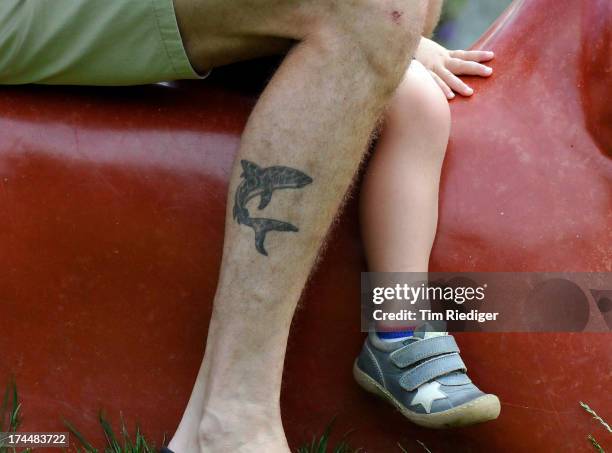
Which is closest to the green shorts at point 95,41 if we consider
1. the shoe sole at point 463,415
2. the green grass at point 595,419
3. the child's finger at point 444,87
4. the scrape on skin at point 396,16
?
the scrape on skin at point 396,16

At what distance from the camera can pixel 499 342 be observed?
1.28 meters

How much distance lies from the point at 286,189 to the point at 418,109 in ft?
0.97

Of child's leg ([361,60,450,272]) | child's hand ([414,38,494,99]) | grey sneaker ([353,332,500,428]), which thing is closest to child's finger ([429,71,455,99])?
child's hand ([414,38,494,99])

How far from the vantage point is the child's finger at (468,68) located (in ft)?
4.66

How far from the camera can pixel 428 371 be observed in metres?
1.19

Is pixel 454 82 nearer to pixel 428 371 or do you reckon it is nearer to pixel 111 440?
pixel 428 371

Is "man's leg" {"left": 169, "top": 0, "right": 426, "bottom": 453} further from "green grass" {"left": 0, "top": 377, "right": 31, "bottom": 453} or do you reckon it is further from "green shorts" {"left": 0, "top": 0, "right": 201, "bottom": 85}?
"green grass" {"left": 0, "top": 377, "right": 31, "bottom": 453}

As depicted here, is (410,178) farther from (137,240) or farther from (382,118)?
(137,240)

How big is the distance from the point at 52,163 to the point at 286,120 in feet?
1.30

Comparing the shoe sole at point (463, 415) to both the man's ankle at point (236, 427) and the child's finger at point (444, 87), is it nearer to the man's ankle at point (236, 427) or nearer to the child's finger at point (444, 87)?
the man's ankle at point (236, 427)

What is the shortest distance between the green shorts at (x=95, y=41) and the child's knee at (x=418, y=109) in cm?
29

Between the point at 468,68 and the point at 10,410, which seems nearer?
the point at 10,410

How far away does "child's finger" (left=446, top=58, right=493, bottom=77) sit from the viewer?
4.66 ft

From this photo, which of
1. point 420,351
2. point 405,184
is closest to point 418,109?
point 405,184
